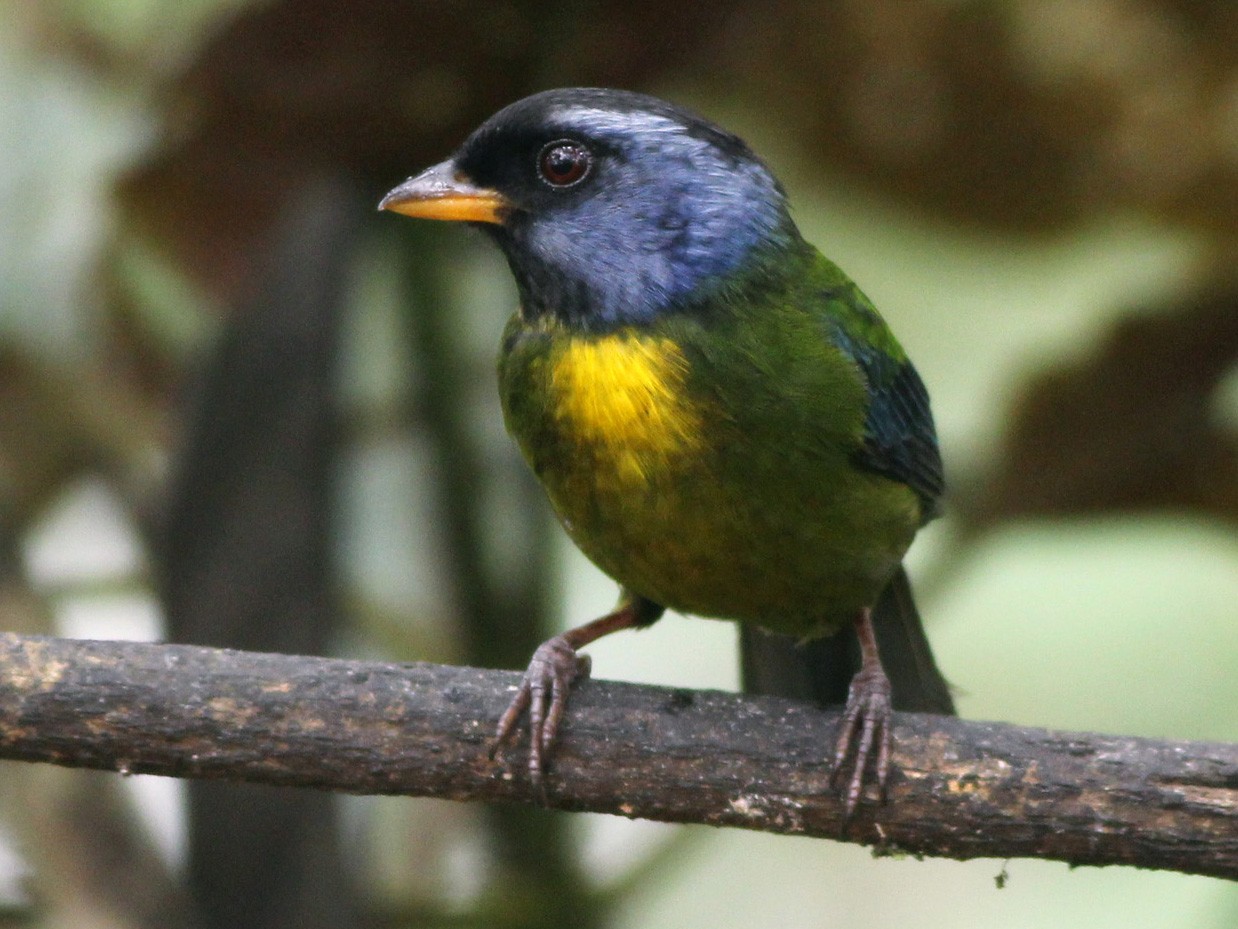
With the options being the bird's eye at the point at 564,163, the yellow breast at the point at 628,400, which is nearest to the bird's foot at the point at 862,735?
the yellow breast at the point at 628,400

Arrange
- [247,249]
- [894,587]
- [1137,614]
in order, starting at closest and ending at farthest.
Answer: [894,587] → [247,249] → [1137,614]

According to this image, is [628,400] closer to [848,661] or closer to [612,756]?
[612,756]

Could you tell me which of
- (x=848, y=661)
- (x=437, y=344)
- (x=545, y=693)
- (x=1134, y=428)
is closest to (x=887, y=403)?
(x=848, y=661)

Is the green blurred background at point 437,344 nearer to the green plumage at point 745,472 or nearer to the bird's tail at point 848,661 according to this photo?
the bird's tail at point 848,661

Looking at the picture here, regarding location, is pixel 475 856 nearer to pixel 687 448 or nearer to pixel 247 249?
pixel 247 249

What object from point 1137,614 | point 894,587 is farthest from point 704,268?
point 1137,614

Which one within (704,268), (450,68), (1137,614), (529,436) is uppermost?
(450,68)

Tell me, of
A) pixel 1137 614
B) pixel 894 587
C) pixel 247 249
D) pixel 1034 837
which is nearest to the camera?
pixel 1034 837
